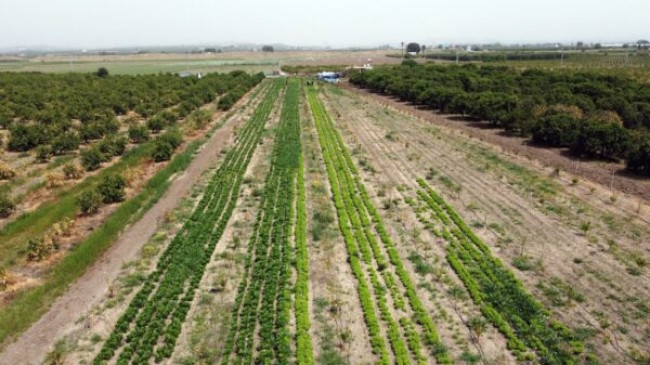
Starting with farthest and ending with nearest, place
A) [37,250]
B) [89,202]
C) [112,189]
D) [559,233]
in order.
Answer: [112,189]
[89,202]
[559,233]
[37,250]

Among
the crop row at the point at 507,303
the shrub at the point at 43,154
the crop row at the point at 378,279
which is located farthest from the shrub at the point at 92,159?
the crop row at the point at 507,303

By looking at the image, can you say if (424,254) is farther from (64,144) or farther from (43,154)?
(64,144)

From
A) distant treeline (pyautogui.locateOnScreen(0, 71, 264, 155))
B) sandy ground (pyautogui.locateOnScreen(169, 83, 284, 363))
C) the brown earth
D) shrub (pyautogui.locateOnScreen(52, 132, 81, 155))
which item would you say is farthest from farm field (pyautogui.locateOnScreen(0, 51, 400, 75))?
sandy ground (pyautogui.locateOnScreen(169, 83, 284, 363))

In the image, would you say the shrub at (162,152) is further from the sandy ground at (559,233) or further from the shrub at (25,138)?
the sandy ground at (559,233)

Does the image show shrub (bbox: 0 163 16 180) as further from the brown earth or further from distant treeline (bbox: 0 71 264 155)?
the brown earth

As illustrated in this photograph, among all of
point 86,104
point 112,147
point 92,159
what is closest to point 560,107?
point 112,147
